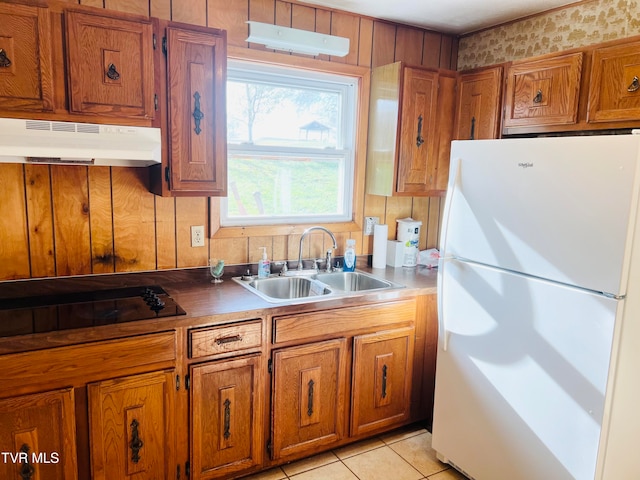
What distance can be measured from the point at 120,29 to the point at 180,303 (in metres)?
1.16

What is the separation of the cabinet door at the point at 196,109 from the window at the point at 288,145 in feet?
1.26

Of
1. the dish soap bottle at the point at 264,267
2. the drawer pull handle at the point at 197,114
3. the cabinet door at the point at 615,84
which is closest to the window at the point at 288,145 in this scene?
the dish soap bottle at the point at 264,267

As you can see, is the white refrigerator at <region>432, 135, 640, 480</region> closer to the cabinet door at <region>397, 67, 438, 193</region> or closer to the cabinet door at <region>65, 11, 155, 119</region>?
the cabinet door at <region>397, 67, 438, 193</region>

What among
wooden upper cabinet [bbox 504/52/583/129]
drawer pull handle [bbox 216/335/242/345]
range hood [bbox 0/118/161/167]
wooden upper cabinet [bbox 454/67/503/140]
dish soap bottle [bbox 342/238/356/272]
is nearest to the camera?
range hood [bbox 0/118/161/167]

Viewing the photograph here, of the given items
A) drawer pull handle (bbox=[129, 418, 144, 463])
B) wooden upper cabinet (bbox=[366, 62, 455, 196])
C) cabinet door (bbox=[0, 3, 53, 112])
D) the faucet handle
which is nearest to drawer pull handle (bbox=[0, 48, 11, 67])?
cabinet door (bbox=[0, 3, 53, 112])

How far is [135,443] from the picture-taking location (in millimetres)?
1874

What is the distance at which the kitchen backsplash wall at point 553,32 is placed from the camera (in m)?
2.36

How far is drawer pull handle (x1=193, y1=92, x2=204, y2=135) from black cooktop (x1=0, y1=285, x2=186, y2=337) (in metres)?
0.78

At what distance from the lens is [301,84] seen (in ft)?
9.00

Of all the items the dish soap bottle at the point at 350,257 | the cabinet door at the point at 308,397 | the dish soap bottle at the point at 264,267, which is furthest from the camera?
the dish soap bottle at the point at 350,257

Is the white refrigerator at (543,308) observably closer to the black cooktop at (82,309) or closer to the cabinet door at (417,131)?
the cabinet door at (417,131)

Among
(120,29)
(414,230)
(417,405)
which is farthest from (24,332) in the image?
(414,230)

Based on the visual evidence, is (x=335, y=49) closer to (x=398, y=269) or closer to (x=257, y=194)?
(x=257, y=194)

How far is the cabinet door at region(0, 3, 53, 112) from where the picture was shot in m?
1.75
